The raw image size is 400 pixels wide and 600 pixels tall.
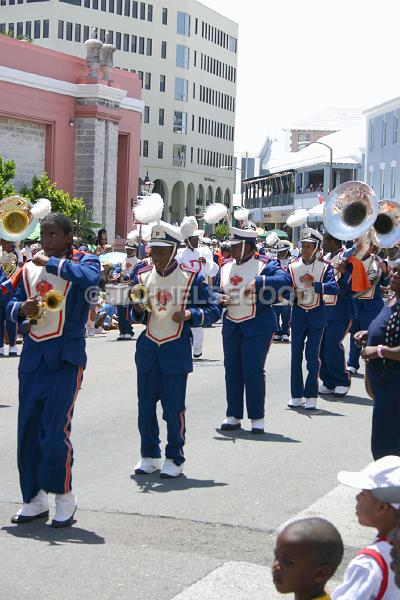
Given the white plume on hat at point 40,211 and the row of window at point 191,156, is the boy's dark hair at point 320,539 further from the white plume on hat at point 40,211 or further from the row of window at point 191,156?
the row of window at point 191,156

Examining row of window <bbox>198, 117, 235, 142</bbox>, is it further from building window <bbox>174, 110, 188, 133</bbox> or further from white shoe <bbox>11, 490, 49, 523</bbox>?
white shoe <bbox>11, 490, 49, 523</bbox>

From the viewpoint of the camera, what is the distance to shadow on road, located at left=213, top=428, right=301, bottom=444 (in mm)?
10320

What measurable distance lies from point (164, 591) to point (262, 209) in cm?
8412

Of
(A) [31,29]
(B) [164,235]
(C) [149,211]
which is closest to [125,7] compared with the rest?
(A) [31,29]

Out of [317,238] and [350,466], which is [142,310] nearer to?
[350,466]

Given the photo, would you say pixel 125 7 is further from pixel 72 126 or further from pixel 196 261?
pixel 196 261

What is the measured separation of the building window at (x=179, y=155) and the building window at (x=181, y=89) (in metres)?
3.84

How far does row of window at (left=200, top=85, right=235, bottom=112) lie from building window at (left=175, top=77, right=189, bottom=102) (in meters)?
2.79

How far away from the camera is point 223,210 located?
1612 centimetres

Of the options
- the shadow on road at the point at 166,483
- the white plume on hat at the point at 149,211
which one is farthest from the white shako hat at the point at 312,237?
the shadow on road at the point at 166,483

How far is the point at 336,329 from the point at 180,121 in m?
79.6

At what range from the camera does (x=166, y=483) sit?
8336 mm

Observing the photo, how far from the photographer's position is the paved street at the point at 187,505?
19.6 ft

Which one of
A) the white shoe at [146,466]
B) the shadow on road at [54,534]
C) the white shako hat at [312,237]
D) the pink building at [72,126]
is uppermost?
the pink building at [72,126]
